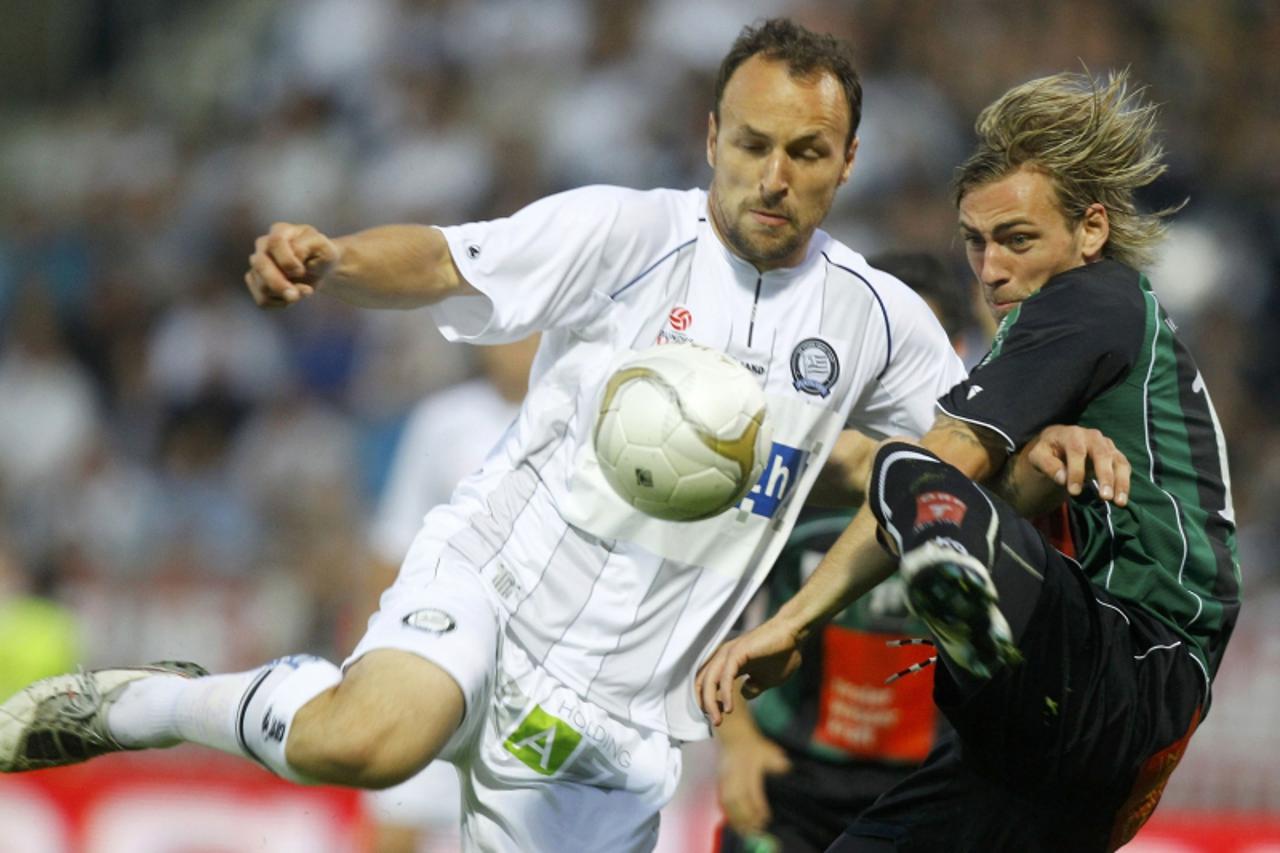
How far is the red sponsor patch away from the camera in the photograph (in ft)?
11.1

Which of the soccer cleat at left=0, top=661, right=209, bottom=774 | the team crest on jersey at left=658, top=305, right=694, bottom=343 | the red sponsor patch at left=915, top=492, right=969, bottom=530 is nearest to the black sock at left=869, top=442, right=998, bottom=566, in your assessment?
the red sponsor patch at left=915, top=492, right=969, bottom=530

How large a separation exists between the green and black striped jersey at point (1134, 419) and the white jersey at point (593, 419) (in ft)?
1.79

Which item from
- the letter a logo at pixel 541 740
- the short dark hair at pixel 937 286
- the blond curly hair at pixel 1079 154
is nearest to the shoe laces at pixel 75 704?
the letter a logo at pixel 541 740

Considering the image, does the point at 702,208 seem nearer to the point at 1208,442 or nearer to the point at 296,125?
the point at 1208,442

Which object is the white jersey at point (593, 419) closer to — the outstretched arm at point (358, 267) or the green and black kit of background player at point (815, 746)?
the outstretched arm at point (358, 267)

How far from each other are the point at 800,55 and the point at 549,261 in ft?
2.64

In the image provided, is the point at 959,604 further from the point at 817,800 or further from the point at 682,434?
the point at 817,800

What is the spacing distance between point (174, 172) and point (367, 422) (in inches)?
127

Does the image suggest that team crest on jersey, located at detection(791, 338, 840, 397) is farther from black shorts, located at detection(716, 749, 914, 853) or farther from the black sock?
black shorts, located at detection(716, 749, 914, 853)

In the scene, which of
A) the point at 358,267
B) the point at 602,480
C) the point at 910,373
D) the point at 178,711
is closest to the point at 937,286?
the point at 910,373

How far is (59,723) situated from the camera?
410cm

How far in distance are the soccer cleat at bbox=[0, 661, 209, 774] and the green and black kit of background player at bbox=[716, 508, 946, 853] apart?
2022mm

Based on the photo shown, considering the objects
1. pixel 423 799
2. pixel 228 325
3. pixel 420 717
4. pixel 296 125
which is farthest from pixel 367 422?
pixel 420 717

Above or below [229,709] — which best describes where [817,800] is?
below
